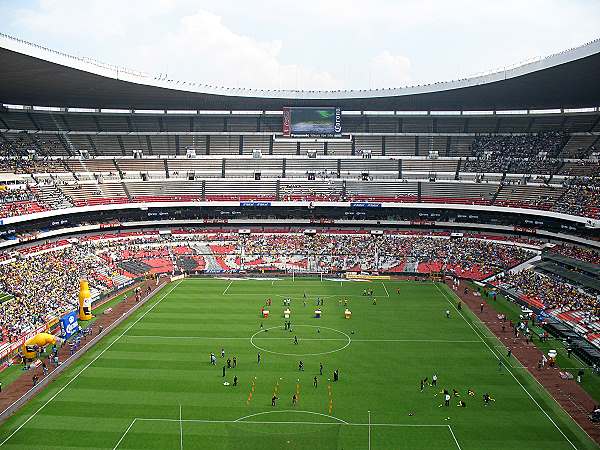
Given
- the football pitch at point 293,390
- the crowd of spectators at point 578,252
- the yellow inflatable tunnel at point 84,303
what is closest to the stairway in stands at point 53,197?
the football pitch at point 293,390

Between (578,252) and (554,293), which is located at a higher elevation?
(578,252)

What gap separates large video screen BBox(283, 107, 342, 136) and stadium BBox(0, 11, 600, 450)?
21cm

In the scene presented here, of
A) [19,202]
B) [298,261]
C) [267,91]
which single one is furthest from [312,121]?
[19,202]

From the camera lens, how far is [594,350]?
1507 inches

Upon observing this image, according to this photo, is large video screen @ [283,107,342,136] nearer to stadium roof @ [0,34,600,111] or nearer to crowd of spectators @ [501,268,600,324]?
stadium roof @ [0,34,600,111]

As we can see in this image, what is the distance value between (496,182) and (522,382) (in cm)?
4558

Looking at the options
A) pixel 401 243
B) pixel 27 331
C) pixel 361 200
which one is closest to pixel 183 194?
pixel 361 200

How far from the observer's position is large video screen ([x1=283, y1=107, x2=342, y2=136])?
81812 mm

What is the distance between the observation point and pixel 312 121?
82000 mm

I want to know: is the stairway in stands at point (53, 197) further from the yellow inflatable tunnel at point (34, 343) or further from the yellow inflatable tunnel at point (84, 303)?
the yellow inflatable tunnel at point (34, 343)

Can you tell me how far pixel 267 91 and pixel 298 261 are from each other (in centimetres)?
2327

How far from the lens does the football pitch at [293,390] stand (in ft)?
88.8

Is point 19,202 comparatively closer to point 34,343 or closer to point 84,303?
point 84,303

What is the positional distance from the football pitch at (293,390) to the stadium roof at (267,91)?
22.9 metres
